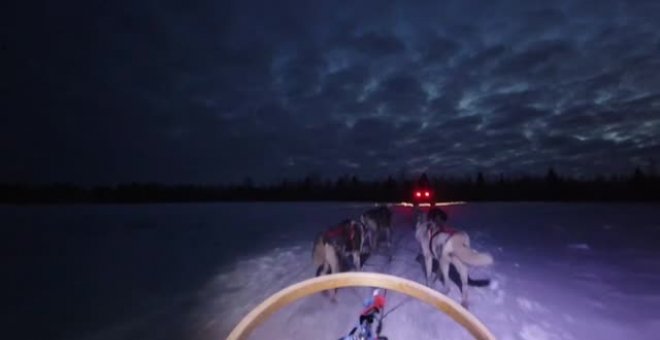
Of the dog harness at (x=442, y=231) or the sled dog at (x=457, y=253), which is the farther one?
the dog harness at (x=442, y=231)

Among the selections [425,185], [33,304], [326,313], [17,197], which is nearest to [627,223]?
[425,185]

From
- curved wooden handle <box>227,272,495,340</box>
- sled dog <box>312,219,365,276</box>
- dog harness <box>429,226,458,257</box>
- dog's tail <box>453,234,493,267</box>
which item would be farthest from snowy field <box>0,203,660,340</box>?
curved wooden handle <box>227,272,495,340</box>

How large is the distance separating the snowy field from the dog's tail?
2.35ft

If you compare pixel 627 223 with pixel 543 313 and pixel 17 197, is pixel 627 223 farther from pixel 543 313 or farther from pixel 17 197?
pixel 17 197

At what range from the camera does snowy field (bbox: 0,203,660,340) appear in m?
6.60

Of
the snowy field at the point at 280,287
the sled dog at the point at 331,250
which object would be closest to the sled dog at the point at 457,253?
the snowy field at the point at 280,287

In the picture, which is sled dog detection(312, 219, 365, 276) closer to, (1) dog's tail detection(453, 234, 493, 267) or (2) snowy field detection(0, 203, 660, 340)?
(2) snowy field detection(0, 203, 660, 340)

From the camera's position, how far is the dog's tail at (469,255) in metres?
6.97

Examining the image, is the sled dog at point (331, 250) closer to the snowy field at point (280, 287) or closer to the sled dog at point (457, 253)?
the snowy field at point (280, 287)

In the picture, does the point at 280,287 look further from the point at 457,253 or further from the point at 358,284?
the point at 358,284

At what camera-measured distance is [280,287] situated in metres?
9.09

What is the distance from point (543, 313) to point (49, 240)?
1781 cm

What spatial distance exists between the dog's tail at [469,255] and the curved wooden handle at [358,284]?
18.2ft

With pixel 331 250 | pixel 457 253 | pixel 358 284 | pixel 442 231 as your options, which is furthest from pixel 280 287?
pixel 358 284
